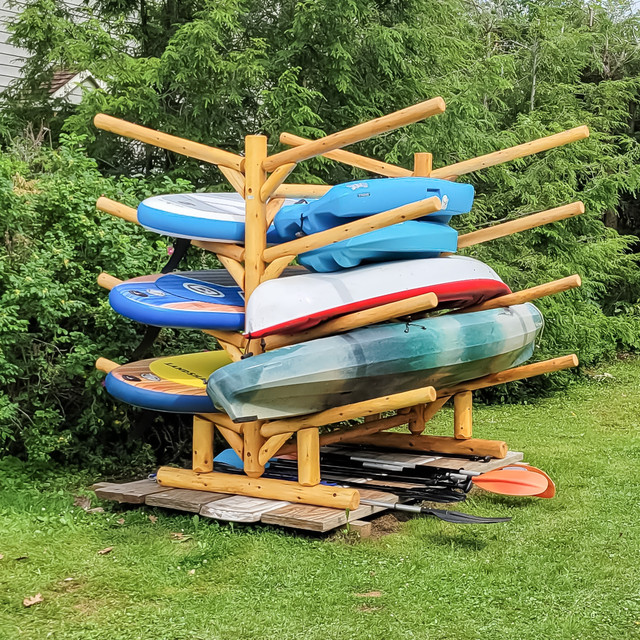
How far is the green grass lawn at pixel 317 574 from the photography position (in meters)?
4.10

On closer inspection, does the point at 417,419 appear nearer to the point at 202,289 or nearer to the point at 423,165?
the point at 423,165

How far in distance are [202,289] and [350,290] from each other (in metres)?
1.04

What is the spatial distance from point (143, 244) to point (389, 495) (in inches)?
108

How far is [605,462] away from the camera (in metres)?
7.23

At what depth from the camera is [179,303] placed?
5.57m

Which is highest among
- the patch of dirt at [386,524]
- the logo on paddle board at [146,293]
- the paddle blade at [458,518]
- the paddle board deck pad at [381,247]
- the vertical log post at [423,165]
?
the vertical log post at [423,165]

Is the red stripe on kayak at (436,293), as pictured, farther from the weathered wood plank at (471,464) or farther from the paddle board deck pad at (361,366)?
the weathered wood plank at (471,464)

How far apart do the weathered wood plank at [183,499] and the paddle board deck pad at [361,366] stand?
73 centimetres

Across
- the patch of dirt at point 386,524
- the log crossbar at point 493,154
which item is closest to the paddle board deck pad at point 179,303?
the log crossbar at point 493,154

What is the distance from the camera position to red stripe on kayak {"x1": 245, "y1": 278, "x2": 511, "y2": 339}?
5.22 meters

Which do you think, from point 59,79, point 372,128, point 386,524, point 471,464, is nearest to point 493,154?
point 372,128

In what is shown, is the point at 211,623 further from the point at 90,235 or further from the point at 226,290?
Answer: the point at 90,235

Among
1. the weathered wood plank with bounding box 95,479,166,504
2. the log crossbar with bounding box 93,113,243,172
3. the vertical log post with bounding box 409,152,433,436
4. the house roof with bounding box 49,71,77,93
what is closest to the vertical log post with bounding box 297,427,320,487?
the weathered wood plank with bounding box 95,479,166,504

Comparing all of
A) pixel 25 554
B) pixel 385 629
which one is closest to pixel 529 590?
pixel 385 629
